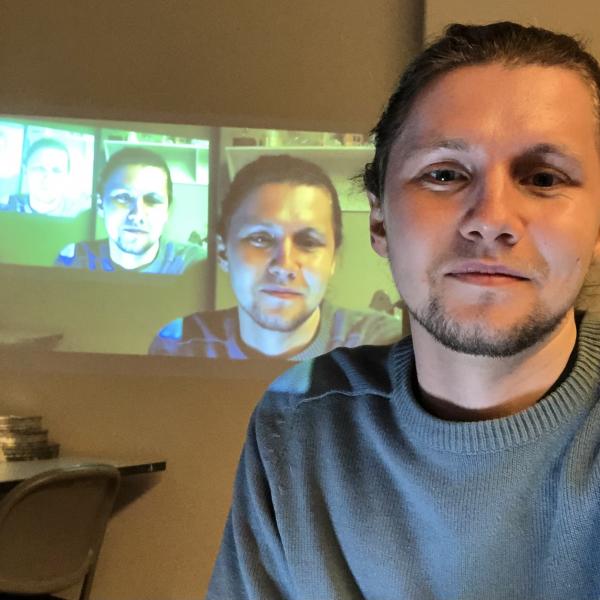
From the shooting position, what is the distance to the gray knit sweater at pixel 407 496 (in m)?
0.72

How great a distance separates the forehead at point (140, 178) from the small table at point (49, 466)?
1.13 m

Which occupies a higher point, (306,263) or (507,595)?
(306,263)

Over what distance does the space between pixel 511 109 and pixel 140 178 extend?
8.12 ft

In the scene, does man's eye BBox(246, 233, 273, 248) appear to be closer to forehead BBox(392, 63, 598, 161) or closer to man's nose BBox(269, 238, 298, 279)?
man's nose BBox(269, 238, 298, 279)

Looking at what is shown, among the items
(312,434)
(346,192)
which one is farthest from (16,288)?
(312,434)

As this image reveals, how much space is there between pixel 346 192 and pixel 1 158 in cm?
148

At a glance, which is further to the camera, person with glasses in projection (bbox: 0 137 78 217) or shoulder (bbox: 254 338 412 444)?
person with glasses in projection (bbox: 0 137 78 217)

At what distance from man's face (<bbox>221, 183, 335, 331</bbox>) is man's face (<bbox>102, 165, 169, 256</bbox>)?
32cm

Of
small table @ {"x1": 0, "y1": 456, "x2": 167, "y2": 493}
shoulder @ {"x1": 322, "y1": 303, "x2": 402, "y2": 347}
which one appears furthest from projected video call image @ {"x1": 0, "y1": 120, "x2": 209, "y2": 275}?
small table @ {"x1": 0, "y1": 456, "x2": 167, "y2": 493}

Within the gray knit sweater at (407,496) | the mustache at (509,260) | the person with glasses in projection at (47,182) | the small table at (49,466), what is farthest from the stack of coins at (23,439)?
the mustache at (509,260)

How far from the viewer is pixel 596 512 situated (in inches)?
28.1

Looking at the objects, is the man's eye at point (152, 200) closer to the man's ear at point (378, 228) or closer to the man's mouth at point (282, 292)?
the man's mouth at point (282, 292)

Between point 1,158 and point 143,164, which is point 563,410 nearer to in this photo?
point 143,164

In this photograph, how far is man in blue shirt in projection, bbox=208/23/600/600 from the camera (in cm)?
74
